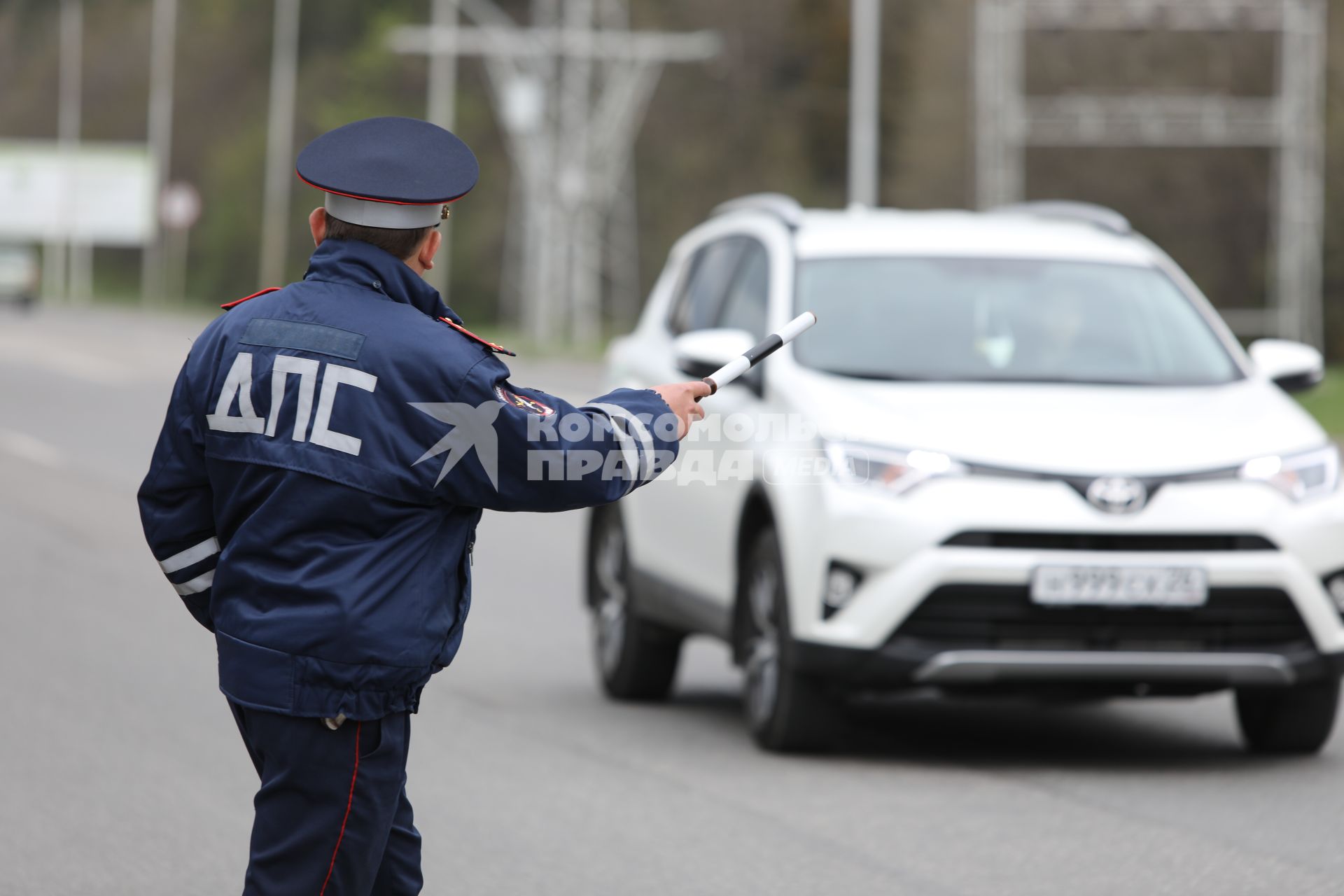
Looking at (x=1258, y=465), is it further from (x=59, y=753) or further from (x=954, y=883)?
(x=59, y=753)

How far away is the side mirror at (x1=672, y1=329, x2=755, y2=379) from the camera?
8266 mm

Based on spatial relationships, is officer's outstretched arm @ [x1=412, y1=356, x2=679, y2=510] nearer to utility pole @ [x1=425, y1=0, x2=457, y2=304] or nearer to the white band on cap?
the white band on cap

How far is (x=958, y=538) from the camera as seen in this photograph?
7.59 m

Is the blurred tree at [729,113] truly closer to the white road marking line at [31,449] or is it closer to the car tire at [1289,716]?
the white road marking line at [31,449]

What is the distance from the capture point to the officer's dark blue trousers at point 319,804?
Result: 3883 millimetres

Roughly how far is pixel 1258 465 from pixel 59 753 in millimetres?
4040

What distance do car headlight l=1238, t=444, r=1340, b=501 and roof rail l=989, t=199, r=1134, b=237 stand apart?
1679 millimetres

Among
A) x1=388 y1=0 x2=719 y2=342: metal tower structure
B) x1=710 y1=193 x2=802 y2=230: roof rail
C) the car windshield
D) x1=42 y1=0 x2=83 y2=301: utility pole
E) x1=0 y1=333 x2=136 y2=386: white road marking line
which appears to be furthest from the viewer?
x1=42 y1=0 x2=83 y2=301: utility pole

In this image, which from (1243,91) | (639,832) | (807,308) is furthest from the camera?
(1243,91)

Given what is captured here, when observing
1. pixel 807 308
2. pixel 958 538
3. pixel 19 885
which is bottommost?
pixel 19 885

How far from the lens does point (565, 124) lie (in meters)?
46.0

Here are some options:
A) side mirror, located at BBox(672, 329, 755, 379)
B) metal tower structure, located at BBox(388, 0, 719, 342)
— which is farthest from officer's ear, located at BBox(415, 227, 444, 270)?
metal tower structure, located at BBox(388, 0, 719, 342)

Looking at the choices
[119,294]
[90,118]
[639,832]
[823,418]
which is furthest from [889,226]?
[90,118]

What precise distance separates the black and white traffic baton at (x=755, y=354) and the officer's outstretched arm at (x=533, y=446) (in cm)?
18
